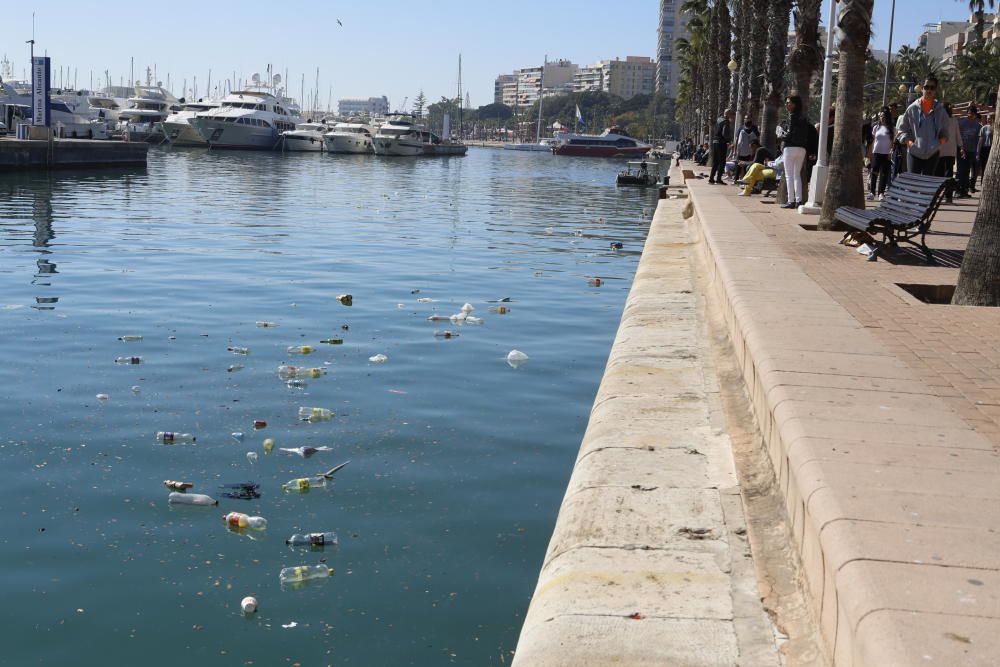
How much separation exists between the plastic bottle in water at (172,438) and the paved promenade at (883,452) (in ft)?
11.8

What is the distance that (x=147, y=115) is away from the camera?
99.8 metres

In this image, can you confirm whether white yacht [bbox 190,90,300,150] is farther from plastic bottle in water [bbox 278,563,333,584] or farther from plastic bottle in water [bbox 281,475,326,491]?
plastic bottle in water [bbox 278,563,333,584]

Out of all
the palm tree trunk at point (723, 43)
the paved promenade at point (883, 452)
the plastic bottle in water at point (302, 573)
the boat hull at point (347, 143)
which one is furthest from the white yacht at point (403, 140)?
the plastic bottle in water at point (302, 573)

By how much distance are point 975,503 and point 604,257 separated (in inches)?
653

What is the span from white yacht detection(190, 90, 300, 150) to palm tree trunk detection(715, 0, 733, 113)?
2048 inches

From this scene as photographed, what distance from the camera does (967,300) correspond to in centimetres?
842

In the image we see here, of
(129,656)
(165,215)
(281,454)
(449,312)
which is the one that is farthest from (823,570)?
(165,215)

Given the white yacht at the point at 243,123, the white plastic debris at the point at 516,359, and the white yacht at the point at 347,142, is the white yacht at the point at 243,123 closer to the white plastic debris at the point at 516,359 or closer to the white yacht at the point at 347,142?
the white yacht at the point at 347,142

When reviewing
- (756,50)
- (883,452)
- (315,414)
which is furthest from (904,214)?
(756,50)

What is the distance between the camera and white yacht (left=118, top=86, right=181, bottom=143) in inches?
3792

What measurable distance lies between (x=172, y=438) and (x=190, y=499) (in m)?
1.29

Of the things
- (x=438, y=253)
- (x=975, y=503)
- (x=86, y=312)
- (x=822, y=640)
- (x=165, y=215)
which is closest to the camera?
(x=822, y=640)

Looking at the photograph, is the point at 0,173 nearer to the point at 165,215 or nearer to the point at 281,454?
the point at 165,215

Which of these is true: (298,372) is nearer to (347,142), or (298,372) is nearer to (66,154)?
(66,154)
